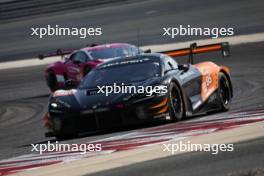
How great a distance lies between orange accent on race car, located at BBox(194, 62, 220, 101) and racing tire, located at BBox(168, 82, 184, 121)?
98cm

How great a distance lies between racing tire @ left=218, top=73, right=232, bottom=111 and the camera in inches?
590

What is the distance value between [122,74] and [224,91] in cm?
227

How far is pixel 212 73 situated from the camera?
14.9 metres

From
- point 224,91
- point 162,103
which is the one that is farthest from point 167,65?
point 224,91

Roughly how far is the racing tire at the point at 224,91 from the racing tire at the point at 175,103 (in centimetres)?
169

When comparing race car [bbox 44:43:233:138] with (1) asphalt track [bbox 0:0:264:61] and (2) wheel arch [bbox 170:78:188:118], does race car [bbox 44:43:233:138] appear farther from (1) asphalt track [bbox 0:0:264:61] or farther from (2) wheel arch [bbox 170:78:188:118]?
(1) asphalt track [bbox 0:0:264:61]

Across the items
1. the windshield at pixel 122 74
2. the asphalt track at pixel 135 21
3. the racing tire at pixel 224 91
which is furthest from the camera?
the asphalt track at pixel 135 21

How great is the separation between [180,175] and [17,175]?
74.4 inches

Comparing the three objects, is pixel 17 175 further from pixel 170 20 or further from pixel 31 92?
pixel 170 20

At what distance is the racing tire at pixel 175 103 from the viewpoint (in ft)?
42.6

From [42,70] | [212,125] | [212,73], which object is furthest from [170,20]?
[212,125]

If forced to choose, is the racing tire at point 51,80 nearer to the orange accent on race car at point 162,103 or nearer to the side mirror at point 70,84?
the side mirror at point 70,84

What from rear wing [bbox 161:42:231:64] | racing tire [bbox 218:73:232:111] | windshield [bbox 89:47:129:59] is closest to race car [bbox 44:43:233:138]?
racing tire [bbox 218:73:232:111]

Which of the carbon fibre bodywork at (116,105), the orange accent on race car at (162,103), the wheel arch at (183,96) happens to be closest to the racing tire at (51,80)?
the carbon fibre bodywork at (116,105)
